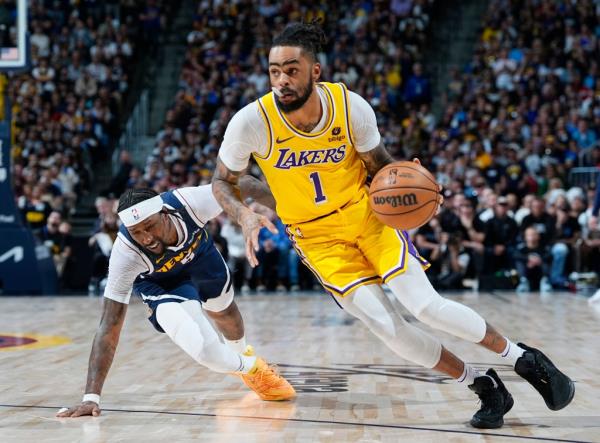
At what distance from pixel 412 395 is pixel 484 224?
832 centimetres

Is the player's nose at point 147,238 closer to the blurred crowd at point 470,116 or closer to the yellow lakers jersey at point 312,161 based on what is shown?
the yellow lakers jersey at point 312,161

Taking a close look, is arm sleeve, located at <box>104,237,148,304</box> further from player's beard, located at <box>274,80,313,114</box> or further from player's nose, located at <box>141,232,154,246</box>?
player's beard, located at <box>274,80,313,114</box>

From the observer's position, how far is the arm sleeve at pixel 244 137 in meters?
4.89

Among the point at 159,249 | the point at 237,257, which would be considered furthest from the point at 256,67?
the point at 159,249

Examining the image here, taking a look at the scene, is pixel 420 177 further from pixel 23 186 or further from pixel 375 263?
pixel 23 186

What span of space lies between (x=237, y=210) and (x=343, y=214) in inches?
22.6

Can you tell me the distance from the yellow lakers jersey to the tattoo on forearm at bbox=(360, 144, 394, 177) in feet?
0.24

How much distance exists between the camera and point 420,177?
16.0 ft

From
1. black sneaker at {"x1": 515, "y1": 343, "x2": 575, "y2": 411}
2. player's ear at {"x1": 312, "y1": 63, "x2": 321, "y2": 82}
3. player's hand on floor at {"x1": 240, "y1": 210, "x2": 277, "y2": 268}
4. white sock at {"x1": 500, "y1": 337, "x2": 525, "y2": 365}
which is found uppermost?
player's ear at {"x1": 312, "y1": 63, "x2": 321, "y2": 82}

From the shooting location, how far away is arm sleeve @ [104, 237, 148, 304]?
17.2 feet

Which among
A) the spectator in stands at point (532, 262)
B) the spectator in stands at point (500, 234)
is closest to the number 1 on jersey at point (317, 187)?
the spectator in stands at point (500, 234)

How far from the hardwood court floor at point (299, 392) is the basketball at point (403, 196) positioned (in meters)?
1.01

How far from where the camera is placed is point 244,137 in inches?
193

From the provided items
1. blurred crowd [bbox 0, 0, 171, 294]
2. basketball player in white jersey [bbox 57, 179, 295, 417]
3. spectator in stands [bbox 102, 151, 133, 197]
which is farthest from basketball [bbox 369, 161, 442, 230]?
spectator in stands [bbox 102, 151, 133, 197]
